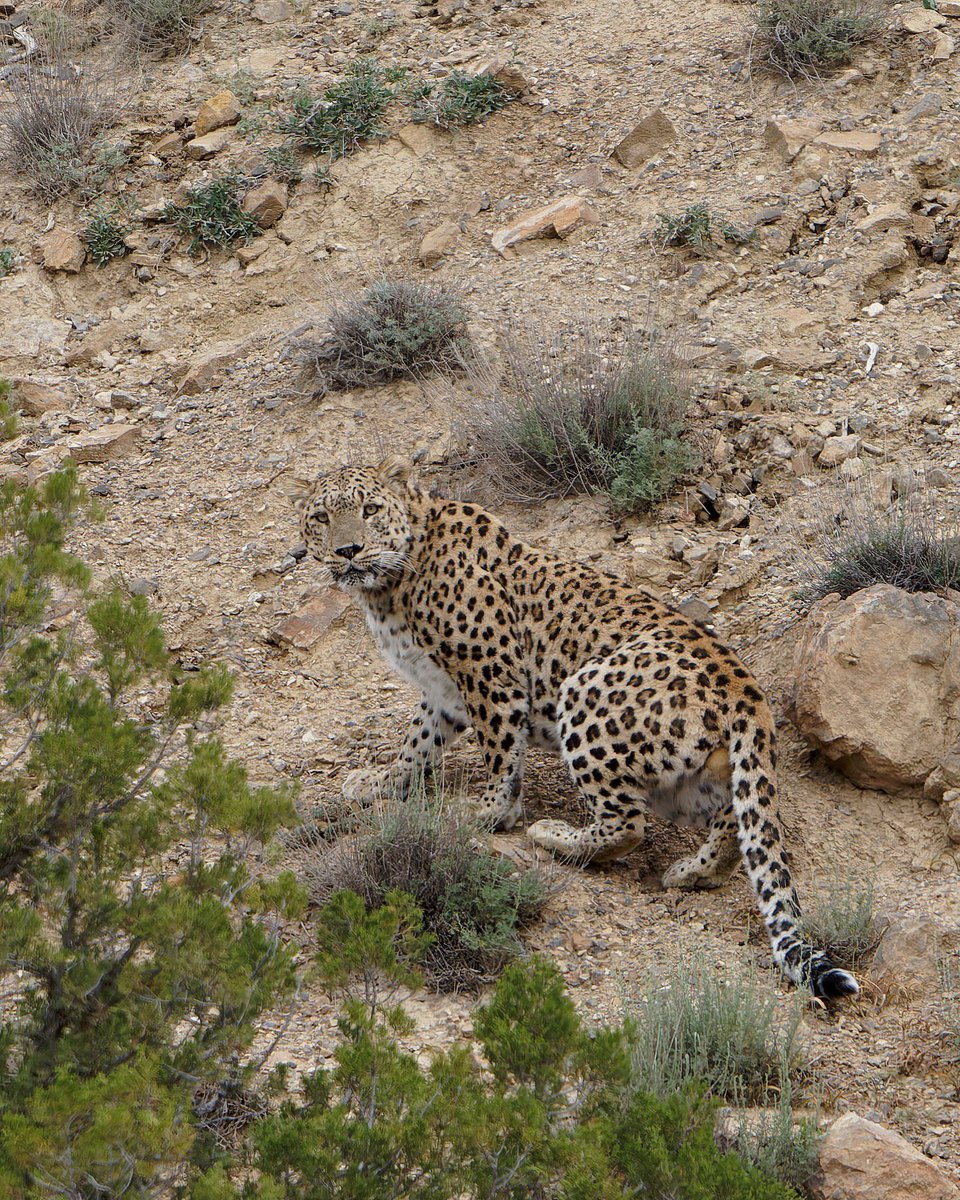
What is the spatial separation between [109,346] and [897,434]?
6.06 m

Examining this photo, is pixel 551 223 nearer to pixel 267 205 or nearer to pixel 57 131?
pixel 267 205

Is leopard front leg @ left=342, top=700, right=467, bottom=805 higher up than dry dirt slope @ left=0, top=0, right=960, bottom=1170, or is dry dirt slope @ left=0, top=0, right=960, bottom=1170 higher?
dry dirt slope @ left=0, top=0, right=960, bottom=1170

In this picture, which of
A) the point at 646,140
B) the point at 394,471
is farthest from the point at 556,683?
the point at 646,140

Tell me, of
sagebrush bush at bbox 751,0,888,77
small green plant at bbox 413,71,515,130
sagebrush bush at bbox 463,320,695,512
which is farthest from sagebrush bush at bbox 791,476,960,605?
small green plant at bbox 413,71,515,130

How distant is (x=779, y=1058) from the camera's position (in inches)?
224

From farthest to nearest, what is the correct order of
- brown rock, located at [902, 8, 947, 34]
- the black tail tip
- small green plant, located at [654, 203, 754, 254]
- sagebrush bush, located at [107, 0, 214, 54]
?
sagebrush bush, located at [107, 0, 214, 54], brown rock, located at [902, 8, 947, 34], small green plant, located at [654, 203, 754, 254], the black tail tip

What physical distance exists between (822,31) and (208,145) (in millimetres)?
4961

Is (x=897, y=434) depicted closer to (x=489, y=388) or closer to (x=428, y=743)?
(x=489, y=388)

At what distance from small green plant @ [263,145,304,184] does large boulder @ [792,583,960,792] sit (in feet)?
23.0

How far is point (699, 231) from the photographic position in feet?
35.7

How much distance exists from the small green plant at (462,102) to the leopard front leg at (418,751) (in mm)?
6199

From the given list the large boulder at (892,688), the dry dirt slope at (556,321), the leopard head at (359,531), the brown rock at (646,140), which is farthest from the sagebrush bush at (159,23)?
the large boulder at (892,688)

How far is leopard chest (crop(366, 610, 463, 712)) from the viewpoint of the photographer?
8.06m

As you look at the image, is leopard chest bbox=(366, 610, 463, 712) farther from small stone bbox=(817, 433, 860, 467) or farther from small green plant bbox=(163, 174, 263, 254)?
small green plant bbox=(163, 174, 263, 254)
